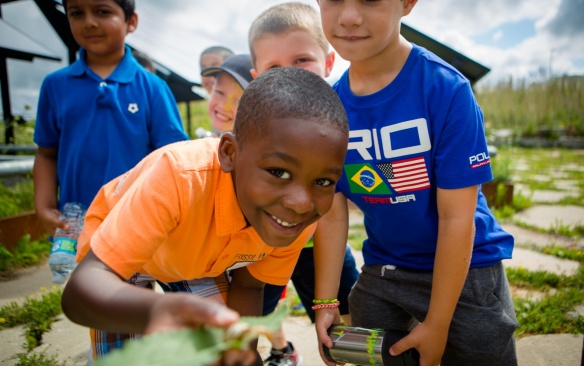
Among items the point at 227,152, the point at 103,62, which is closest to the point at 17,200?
the point at 103,62

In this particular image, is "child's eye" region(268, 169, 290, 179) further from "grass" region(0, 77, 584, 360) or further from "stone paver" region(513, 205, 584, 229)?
"stone paver" region(513, 205, 584, 229)

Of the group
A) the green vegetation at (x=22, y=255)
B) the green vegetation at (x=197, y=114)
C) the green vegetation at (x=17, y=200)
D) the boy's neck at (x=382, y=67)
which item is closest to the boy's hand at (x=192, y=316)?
the boy's neck at (x=382, y=67)

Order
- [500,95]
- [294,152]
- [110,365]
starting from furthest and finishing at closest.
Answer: [500,95] < [294,152] < [110,365]

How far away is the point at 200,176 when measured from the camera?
1.26m

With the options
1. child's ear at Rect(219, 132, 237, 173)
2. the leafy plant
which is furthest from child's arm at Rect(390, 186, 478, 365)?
the leafy plant

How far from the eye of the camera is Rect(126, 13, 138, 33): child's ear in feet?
7.72

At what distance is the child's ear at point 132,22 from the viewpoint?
235cm

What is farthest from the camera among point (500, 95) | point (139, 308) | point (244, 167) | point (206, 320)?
point (500, 95)

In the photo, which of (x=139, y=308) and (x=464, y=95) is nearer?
(x=139, y=308)

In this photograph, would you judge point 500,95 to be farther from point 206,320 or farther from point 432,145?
point 206,320

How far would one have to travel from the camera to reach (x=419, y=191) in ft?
5.19

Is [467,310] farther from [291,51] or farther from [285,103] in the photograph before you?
[291,51]

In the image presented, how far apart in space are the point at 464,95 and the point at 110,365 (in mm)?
1322

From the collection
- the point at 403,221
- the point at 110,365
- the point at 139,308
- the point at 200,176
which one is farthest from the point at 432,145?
the point at 110,365
